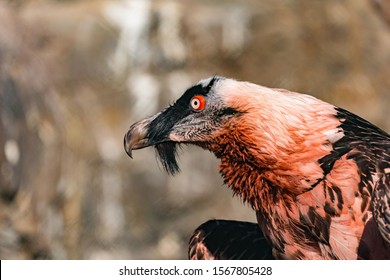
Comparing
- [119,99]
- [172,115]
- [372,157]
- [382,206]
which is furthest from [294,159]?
[119,99]

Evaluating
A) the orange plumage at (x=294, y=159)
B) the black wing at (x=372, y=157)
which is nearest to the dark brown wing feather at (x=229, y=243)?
the orange plumage at (x=294, y=159)

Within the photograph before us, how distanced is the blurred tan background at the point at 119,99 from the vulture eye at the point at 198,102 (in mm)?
3820

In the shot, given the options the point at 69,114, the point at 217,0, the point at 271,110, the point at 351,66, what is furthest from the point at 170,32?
the point at 271,110

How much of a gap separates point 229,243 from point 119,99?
388 centimetres

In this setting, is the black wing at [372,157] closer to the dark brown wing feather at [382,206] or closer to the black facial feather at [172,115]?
the dark brown wing feather at [382,206]

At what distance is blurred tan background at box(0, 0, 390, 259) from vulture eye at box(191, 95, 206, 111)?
12.5ft

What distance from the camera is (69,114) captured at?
753cm

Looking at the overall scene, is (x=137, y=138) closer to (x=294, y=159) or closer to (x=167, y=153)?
(x=167, y=153)

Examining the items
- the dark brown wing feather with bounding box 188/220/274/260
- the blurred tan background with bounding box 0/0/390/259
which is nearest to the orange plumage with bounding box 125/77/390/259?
the dark brown wing feather with bounding box 188/220/274/260

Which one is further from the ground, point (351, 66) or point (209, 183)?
point (351, 66)

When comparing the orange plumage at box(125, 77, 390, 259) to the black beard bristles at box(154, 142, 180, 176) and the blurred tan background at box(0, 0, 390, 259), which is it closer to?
the black beard bristles at box(154, 142, 180, 176)

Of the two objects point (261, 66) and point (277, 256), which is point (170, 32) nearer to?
point (261, 66)

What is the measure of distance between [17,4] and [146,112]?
61.8 inches

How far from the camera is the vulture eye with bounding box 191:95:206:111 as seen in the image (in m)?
3.54
